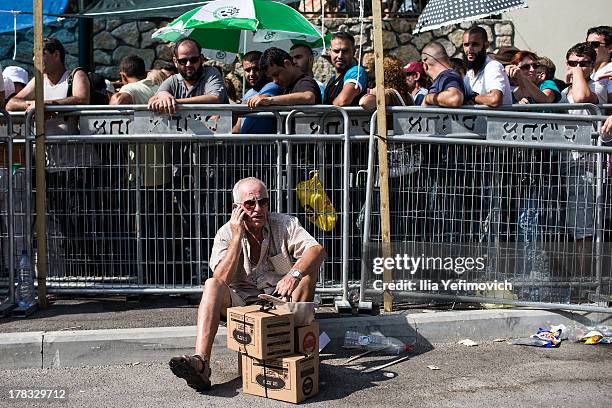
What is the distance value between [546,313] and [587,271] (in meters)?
0.49

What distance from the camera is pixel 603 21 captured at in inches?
620

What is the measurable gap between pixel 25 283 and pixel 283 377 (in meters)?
3.00

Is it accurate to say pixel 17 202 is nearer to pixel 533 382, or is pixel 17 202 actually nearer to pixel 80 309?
pixel 80 309

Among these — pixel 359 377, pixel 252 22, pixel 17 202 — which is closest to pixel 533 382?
pixel 359 377

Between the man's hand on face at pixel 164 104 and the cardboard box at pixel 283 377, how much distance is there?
240 centimetres

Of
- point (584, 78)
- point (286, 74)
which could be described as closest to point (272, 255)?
point (286, 74)

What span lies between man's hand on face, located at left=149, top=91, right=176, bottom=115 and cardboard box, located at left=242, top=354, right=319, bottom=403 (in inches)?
94.4

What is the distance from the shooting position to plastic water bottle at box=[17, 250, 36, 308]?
24.2ft

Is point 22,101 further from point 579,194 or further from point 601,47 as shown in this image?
point 601,47

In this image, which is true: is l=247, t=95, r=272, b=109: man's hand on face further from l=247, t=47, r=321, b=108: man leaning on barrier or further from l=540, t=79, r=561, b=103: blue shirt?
l=540, t=79, r=561, b=103: blue shirt

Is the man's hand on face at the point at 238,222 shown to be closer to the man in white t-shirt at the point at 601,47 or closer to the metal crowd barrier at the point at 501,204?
the metal crowd barrier at the point at 501,204

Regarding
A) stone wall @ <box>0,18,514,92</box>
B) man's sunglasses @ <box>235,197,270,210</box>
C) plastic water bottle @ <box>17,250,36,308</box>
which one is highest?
stone wall @ <box>0,18,514,92</box>

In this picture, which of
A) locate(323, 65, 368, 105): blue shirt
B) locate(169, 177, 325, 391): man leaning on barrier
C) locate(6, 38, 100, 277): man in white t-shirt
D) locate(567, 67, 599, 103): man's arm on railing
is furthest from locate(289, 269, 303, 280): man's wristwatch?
locate(567, 67, 599, 103): man's arm on railing

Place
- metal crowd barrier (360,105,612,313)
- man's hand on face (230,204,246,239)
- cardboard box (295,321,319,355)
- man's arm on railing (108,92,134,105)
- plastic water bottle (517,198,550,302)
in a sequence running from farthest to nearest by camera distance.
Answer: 1. man's arm on railing (108,92,134,105)
2. plastic water bottle (517,198,550,302)
3. metal crowd barrier (360,105,612,313)
4. man's hand on face (230,204,246,239)
5. cardboard box (295,321,319,355)
